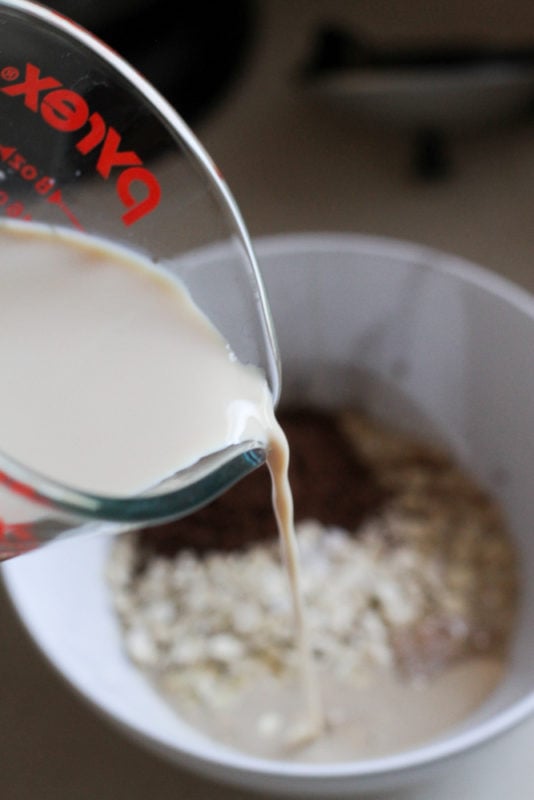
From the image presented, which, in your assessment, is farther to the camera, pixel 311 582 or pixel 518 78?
pixel 518 78

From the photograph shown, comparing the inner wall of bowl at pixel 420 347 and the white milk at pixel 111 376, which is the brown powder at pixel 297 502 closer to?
the inner wall of bowl at pixel 420 347

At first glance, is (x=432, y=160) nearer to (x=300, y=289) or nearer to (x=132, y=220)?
(x=300, y=289)

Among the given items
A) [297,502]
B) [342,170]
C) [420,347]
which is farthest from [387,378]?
[342,170]

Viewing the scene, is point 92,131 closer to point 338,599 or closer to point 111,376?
point 111,376

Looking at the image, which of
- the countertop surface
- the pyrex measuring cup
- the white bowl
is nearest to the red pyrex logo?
the pyrex measuring cup

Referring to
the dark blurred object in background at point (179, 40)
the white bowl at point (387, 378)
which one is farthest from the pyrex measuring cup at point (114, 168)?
the dark blurred object in background at point (179, 40)

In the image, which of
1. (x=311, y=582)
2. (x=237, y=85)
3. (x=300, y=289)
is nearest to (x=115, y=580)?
(x=311, y=582)

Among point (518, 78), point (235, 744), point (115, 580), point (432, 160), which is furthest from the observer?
point (432, 160)
